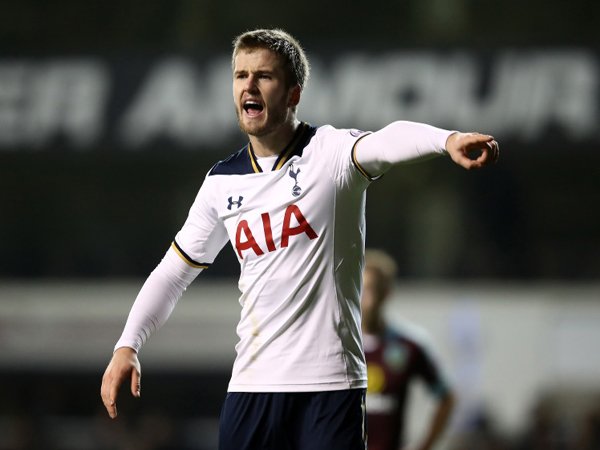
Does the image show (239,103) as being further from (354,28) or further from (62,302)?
(354,28)

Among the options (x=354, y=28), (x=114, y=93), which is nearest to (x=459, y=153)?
(x=114, y=93)

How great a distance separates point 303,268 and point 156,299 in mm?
557

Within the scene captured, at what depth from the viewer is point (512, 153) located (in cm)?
1238

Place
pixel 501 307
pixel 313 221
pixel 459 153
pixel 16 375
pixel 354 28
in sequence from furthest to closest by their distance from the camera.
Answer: pixel 354 28 → pixel 16 375 → pixel 501 307 → pixel 313 221 → pixel 459 153

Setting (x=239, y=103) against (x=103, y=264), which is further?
(x=103, y=264)

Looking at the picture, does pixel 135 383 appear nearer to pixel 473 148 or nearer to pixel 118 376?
pixel 118 376

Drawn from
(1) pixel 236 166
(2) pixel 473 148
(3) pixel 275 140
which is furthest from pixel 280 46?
(2) pixel 473 148

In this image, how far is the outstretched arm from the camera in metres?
2.81

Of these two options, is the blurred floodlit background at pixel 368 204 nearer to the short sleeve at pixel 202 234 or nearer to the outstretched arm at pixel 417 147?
the short sleeve at pixel 202 234

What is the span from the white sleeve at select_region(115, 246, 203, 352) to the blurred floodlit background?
293 inches

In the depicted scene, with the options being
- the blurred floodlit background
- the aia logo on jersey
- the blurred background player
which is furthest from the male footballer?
the blurred floodlit background

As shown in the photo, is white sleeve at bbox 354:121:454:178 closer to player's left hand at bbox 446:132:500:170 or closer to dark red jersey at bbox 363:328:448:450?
player's left hand at bbox 446:132:500:170

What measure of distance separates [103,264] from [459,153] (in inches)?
454

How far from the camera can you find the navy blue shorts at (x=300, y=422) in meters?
3.17
